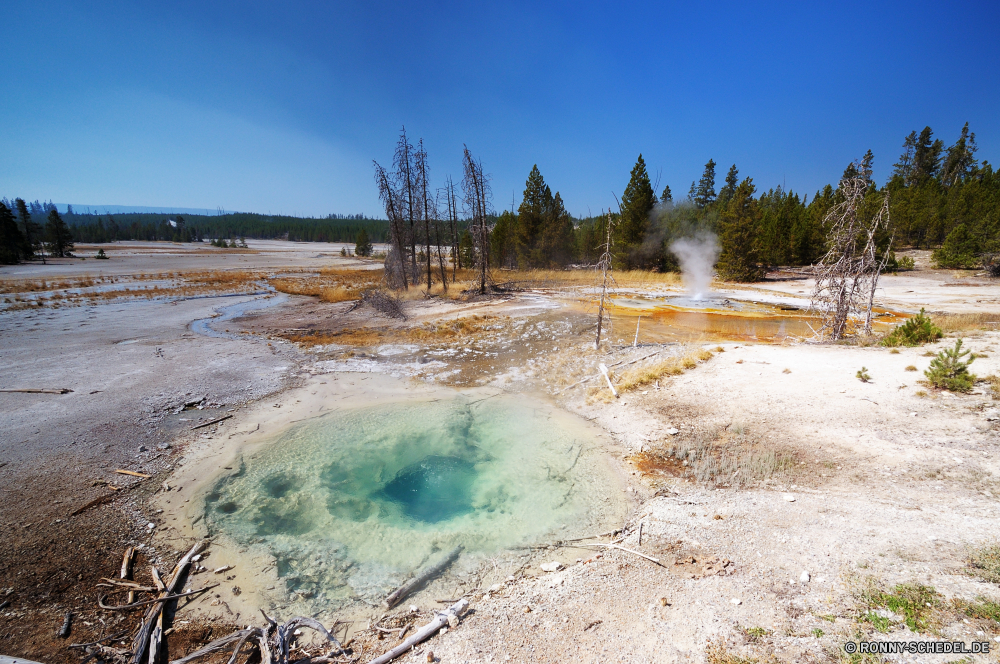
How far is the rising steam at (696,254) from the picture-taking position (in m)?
34.7

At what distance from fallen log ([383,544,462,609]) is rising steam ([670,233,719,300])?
34.2 metres

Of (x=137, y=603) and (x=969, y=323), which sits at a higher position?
(x=969, y=323)

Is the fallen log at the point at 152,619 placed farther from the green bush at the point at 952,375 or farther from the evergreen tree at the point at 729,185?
the evergreen tree at the point at 729,185


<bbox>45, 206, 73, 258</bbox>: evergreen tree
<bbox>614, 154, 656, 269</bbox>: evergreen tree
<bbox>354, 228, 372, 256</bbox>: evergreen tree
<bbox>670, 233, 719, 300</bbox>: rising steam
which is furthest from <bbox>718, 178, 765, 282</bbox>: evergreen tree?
<bbox>45, 206, 73, 258</bbox>: evergreen tree

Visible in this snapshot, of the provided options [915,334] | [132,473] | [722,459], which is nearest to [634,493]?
[722,459]

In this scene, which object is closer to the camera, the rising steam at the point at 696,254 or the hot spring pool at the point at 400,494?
the hot spring pool at the point at 400,494

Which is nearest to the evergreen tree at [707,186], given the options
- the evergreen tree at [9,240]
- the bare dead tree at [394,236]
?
the bare dead tree at [394,236]

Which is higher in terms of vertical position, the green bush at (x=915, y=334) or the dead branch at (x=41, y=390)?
the green bush at (x=915, y=334)

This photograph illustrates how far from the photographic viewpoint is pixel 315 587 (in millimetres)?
4750

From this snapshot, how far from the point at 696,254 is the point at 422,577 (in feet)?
126

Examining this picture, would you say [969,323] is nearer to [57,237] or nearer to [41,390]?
[41,390]

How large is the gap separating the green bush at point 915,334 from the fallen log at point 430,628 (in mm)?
13580

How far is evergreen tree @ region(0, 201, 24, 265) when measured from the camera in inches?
1668

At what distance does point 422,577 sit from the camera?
16.0 feet
